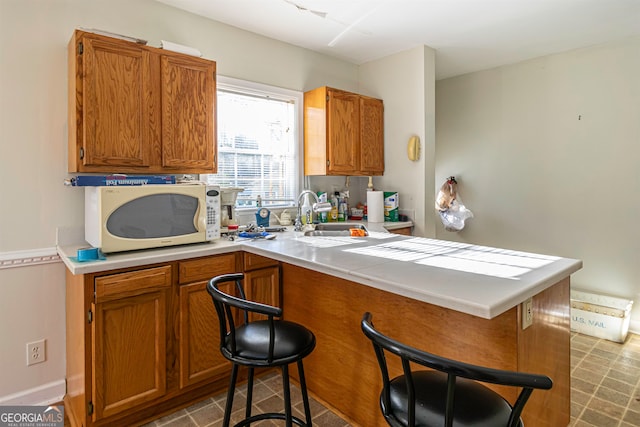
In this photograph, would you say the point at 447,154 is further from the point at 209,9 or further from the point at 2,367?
Answer: the point at 2,367

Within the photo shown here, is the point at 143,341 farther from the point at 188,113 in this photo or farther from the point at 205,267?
the point at 188,113

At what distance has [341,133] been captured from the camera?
3.51 metres

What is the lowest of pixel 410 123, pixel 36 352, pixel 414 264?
pixel 36 352

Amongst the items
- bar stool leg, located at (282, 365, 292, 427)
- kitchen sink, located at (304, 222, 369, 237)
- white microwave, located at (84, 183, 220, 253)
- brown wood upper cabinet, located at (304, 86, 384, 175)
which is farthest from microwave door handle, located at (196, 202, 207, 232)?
brown wood upper cabinet, located at (304, 86, 384, 175)

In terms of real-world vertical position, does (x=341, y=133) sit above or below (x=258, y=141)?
A: above

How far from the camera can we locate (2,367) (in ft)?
7.00

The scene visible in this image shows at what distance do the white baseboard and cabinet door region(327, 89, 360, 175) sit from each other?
2.53m

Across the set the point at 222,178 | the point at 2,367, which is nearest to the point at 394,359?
the point at 222,178

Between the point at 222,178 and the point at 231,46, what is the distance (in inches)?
43.2

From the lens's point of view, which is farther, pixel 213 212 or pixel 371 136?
pixel 371 136

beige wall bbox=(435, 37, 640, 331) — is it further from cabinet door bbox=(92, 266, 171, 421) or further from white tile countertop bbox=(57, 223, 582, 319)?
cabinet door bbox=(92, 266, 171, 421)

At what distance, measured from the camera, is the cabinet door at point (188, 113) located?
2400 mm

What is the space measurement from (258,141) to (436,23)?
1.80 meters

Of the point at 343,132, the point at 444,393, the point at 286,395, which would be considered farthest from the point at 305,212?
the point at 444,393
